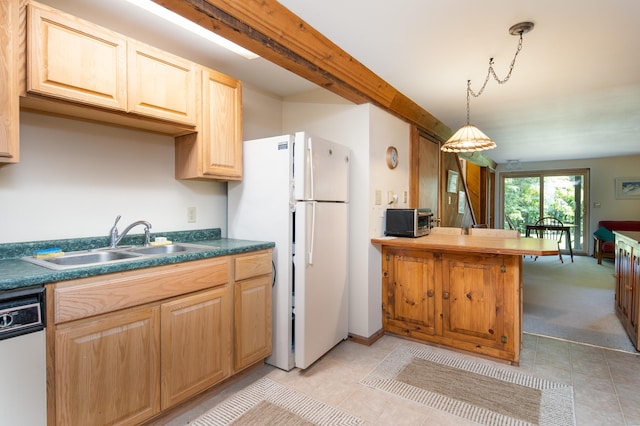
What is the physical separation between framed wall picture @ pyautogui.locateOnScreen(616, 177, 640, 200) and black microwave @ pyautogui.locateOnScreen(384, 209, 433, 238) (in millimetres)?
7089

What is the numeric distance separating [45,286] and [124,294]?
12.2 inches

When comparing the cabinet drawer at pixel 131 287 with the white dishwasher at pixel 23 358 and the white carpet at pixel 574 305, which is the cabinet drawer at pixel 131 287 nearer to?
the white dishwasher at pixel 23 358

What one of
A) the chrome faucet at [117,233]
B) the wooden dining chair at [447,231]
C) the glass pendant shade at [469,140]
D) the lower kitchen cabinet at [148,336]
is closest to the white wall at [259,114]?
the chrome faucet at [117,233]

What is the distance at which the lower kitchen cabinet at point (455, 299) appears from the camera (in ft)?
8.11

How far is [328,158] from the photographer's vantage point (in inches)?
99.9

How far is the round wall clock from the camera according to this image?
10.5 ft

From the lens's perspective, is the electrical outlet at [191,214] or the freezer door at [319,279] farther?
the electrical outlet at [191,214]

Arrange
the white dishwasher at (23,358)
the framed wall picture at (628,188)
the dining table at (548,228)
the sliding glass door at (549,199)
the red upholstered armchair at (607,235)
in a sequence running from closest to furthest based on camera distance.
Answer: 1. the white dishwasher at (23,358)
2. the red upholstered armchair at (607,235)
3. the dining table at (548,228)
4. the framed wall picture at (628,188)
5. the sliding glass door at (549,199)

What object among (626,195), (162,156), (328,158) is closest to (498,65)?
(328,158)

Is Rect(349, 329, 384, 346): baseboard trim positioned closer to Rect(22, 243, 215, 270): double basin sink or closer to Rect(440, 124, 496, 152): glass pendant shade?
Rect(22, 243, 215, 270): double basin sink

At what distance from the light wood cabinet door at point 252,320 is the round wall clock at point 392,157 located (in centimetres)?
164

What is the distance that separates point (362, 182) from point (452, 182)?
2685 millimetres

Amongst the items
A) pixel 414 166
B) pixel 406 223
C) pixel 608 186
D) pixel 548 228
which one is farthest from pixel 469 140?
pixel 608 186

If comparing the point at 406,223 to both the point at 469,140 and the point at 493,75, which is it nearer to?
the point at 469,140
